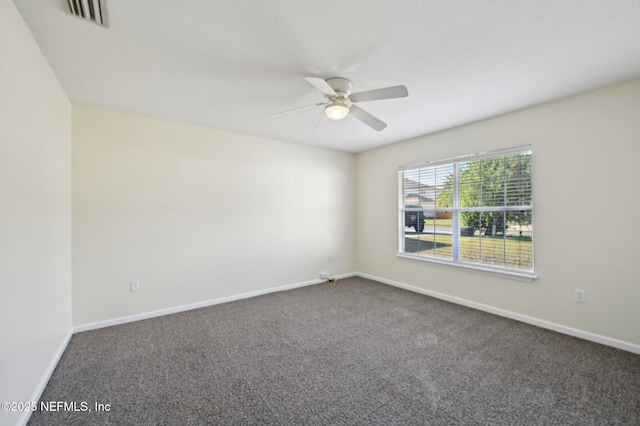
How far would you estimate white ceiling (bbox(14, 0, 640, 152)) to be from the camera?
158cm

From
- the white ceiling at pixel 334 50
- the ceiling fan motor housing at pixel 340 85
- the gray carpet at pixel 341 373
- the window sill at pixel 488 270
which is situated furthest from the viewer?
the window sill at pixel 488 270

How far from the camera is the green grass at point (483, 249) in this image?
3123 mm

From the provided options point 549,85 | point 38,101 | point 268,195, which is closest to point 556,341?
point 549,85

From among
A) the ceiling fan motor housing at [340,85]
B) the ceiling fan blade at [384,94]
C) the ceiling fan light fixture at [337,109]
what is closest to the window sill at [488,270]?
the ceiling fan blade at [384,94]

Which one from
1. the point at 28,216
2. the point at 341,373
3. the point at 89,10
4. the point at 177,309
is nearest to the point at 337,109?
the point at 89,10

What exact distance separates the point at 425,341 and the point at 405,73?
97.6 inches

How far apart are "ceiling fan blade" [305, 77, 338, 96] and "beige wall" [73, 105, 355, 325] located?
208 centimetres

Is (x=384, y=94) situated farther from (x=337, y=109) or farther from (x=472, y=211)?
(x=472, y=211)

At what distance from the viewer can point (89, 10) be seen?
Answer: 1.55 m

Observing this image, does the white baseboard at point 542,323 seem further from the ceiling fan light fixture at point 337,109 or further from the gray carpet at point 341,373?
the ceiling fan light fixture at point 337,109

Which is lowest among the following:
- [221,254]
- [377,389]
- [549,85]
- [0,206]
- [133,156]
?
[377,389]

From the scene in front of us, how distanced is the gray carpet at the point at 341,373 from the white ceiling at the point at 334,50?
2425 mm

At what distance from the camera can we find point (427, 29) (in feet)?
5.66

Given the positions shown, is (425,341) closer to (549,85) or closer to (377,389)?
(377,389)
